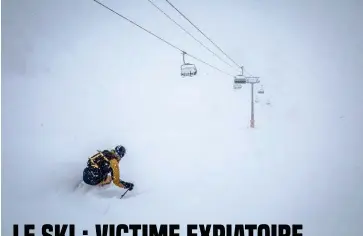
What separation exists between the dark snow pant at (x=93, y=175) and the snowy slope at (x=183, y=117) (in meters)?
0.08

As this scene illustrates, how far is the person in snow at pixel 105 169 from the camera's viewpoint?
3.27 metres

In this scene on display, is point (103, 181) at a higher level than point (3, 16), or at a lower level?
lower

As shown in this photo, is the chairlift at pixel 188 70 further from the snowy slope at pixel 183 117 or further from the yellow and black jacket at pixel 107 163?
the yellow and black jacket at pixel 107 163

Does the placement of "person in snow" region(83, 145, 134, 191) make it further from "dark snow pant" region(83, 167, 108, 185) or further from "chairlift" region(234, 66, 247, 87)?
"chairlift" region(234, 66, 247, 87)

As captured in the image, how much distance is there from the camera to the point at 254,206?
11.0 feet

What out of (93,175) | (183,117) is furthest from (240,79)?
(93,175)

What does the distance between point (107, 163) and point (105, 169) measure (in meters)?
0.05

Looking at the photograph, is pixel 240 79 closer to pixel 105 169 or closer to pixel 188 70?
pixel 188 70

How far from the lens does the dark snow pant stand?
10.7 feet

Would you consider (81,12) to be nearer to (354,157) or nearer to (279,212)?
(279,212)

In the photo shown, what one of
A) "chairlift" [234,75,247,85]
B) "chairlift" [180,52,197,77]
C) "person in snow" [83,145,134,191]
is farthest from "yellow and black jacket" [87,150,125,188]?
"chairlift" [234,75,247,85]

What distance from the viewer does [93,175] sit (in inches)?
129

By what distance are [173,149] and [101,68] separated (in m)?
0.87

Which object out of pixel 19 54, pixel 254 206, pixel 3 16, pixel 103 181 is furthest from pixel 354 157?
pixel 3 16
